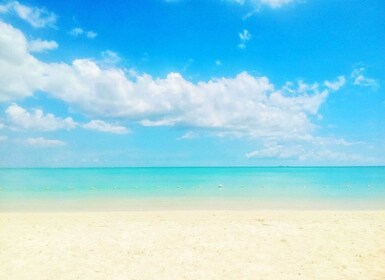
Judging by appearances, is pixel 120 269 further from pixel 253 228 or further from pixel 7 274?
pixel 253 228

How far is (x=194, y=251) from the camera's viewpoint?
971 centimetres

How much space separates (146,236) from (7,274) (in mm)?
4140

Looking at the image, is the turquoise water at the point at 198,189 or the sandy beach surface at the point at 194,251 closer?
the sandy beach surface at the point at 194,251

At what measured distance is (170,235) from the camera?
11406mm

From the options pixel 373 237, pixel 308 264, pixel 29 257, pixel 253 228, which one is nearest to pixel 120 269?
pixel 29 257

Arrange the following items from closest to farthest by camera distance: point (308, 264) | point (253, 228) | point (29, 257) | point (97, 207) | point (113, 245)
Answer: point (308, 264) < point (29, 257) < point (113, 245) < point (253, 228) < point (97, 207)

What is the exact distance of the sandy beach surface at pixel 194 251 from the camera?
8266mm

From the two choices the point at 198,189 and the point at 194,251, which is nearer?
the point at 194,251

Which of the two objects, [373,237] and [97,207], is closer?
[373,237]

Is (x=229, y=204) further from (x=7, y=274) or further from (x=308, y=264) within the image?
(x=7, y=274)

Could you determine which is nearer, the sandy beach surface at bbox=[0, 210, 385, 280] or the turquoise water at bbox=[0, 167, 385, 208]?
the sandy beach surface at bbox=[0, 210, 385, 280]

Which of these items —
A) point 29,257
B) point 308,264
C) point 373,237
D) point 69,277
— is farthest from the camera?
point 373,237

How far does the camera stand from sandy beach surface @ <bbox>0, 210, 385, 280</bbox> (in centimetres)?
827

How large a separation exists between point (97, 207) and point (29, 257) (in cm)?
1370
